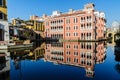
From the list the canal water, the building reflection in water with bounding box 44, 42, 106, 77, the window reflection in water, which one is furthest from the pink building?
the canal water

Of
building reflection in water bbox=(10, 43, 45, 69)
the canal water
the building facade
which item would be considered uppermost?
the building facade

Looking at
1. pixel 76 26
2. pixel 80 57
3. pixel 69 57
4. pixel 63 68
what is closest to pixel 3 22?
pixel 69 57

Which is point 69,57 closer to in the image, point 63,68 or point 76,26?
point 63,68

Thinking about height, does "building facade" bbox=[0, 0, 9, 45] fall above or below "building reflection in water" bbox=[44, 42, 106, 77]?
above

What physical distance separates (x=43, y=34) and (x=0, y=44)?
44.3 metres

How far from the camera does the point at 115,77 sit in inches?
480

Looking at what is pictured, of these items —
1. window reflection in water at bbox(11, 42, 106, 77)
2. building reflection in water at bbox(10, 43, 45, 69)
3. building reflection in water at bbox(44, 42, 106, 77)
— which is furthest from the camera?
building reflection in water at bbox(10, 43, 45, 69)

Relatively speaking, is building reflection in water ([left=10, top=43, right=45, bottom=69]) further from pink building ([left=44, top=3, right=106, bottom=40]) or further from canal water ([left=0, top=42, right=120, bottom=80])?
pink building ([left=44, top=3, right=106, bottom=40])

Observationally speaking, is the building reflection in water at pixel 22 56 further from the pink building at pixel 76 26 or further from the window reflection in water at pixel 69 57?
the pink building at pixel 76 26

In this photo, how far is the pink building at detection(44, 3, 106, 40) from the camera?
191ft

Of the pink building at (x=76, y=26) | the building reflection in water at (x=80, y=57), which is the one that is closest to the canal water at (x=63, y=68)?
the building reflection in water at (x=80, y=57)

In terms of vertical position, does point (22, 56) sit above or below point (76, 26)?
below

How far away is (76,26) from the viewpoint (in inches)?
2470

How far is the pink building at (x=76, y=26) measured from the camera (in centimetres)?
5816
